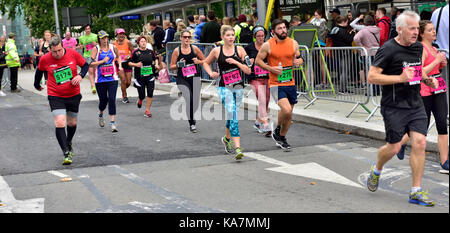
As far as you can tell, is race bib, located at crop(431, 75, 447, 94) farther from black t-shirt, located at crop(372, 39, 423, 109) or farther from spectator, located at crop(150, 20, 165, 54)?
spectator, located at crop(150, 20, 165, 54)

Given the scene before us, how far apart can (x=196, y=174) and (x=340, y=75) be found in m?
5.07

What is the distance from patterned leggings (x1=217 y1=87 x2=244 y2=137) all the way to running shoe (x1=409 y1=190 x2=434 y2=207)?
336cm

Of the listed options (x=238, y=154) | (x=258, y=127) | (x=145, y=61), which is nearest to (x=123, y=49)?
(x=145, y=61)

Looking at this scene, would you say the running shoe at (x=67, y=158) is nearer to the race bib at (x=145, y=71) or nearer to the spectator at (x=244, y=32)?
the race bib at (x=145, y=71)

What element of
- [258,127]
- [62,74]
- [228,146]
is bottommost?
[258,127]

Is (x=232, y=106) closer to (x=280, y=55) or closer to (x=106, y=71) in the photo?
(x=280, y=55)

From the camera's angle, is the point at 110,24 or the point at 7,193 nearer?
the point at 7,193

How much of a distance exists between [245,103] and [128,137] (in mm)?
3997

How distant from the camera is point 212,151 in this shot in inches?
395

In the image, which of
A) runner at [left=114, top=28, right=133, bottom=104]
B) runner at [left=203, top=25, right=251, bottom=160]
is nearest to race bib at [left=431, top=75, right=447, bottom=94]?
runner at [left=203, top=25, right=251, bottom=160]

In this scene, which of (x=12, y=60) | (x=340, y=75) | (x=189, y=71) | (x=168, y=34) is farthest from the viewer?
(x=12, y=60)

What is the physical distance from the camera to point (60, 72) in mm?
9680
